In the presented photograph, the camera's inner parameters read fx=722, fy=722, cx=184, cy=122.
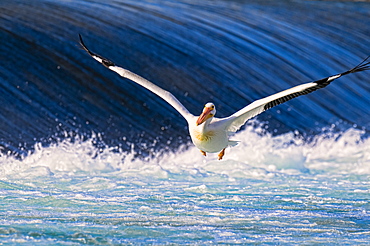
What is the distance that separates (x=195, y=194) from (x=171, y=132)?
3.56m

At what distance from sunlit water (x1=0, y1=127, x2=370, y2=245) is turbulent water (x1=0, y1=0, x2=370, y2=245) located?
0.09 ft

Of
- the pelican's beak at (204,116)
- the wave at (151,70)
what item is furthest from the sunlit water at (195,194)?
the pelican's beak at (204,116)

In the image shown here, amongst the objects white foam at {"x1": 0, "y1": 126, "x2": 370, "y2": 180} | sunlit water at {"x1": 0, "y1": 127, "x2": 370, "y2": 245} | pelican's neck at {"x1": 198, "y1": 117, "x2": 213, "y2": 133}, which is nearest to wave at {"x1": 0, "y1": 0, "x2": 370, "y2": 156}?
white foam at {"x1": 0, "y1": 126, "x2": 370, "y2": 180}

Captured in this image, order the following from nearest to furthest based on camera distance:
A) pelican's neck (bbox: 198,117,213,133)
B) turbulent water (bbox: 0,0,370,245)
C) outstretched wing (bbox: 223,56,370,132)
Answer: outstretched wing (bbox: 223,56,370,132) → turbulent water (bbox: 0,0,370,245) → pelican's neck (bbox: 198,117,213,133)

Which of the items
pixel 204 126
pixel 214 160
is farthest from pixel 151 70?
pixel 204 126

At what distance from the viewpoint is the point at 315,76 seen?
52.9ft

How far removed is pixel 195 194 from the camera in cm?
982

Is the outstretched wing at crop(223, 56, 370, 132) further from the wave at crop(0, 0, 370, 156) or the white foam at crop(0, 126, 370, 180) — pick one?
the wave at crop(0, 0, 370, 156)

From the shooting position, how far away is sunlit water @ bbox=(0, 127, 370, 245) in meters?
7.45

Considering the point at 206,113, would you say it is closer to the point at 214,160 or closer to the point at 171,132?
the point at 214,160

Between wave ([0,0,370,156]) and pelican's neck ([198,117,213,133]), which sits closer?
pelican's neck ([198,117,213,133])

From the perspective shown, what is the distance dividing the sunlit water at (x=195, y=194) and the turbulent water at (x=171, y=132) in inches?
1.1

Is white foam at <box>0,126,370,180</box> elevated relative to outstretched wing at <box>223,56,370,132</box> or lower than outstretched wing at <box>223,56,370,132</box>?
elevated

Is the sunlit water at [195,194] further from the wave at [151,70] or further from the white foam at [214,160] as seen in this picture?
the wave at [151,70]
